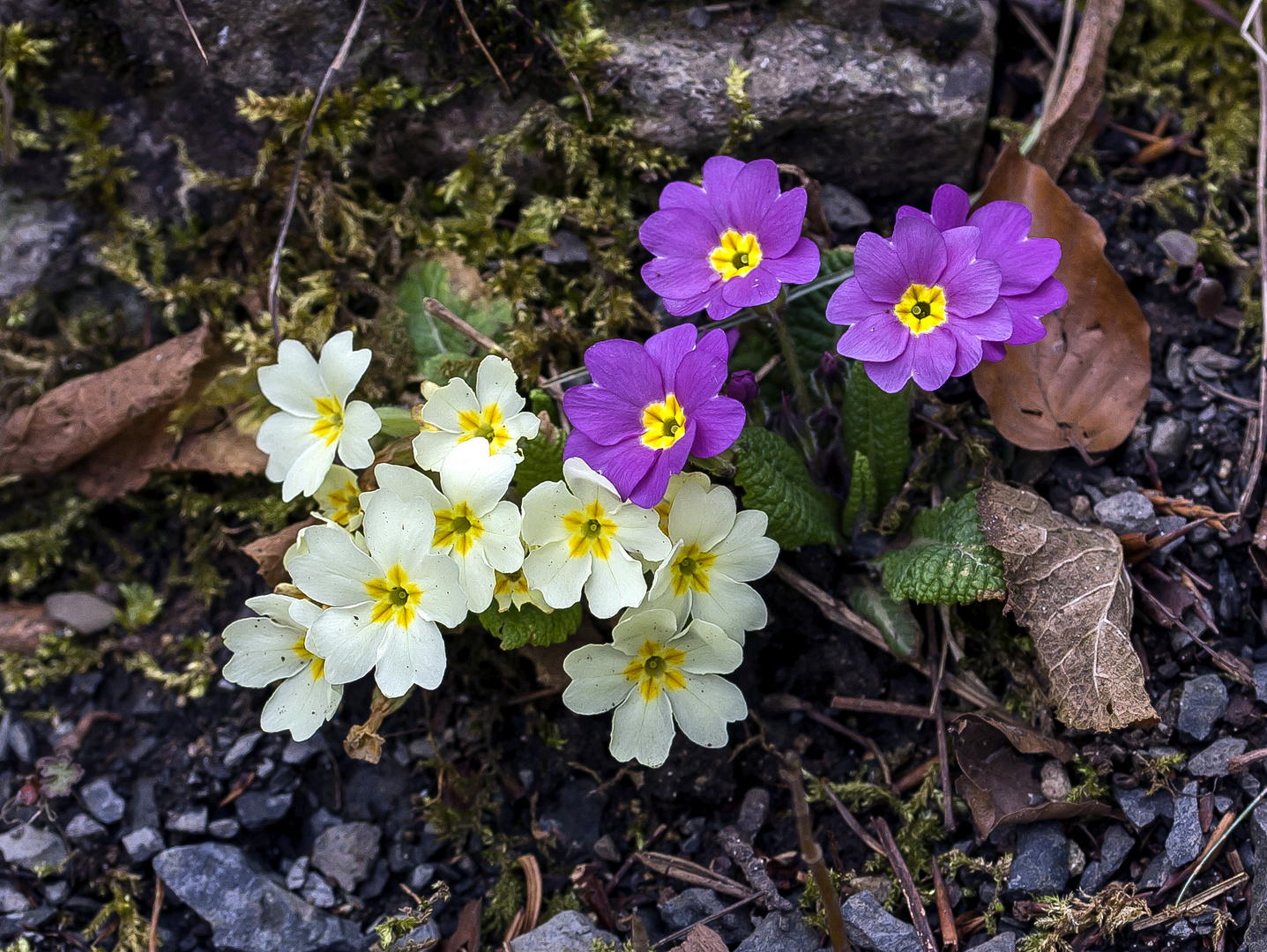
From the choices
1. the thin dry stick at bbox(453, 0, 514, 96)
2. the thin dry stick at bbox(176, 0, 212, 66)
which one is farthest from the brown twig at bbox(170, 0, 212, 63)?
the thin dry stick at bbox(453, 0, 514, 96)

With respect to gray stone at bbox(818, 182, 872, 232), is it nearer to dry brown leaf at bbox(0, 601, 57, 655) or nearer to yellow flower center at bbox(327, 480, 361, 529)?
yellow flower center at bbox(327, 480, 361, 529)

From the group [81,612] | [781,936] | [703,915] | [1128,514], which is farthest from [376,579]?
[1128,514]

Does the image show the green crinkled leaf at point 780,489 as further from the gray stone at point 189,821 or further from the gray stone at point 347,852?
the gray stone at point 189,821

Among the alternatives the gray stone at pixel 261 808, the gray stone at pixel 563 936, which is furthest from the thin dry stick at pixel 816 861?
the gray stone at pixel 261 808

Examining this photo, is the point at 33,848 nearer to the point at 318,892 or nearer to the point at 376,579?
the point at 318,892

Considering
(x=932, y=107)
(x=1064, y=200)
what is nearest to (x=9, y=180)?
(x=932, y=107)

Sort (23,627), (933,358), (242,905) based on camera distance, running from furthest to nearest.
Answer: (23,627) → (242,905) → (933,358)

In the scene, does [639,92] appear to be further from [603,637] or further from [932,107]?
[603,637]
